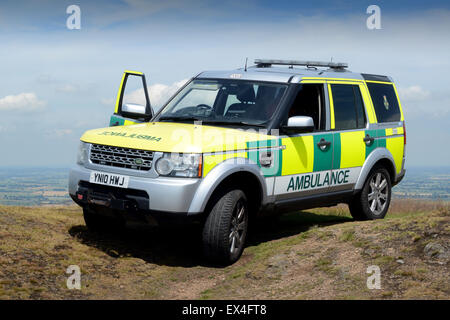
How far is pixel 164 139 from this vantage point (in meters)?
7.00

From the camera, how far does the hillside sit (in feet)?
20.6

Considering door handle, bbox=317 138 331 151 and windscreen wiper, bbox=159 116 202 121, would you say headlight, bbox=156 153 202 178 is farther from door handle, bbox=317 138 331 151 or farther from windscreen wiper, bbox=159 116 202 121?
door handle, bbox=317 138 331 151

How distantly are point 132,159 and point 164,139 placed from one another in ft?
1.45

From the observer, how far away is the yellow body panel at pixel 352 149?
9.02m

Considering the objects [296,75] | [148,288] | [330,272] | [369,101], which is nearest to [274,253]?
[330,272]

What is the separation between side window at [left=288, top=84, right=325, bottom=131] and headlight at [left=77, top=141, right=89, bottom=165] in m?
2.78

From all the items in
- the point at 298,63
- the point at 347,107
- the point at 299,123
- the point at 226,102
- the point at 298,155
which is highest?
the point at 298,63

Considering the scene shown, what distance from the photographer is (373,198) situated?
10.1m

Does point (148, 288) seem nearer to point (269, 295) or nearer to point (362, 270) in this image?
point (269, 295)

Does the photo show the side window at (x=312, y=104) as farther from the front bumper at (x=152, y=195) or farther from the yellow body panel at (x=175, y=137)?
the front bumper at (x=152, y=195)

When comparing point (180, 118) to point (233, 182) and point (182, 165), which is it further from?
point (182, 165)

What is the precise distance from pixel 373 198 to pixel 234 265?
11.4ft

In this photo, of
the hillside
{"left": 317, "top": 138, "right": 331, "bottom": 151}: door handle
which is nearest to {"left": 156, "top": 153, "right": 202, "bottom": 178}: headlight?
the hillside

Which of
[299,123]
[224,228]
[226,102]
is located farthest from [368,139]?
[224,228]
